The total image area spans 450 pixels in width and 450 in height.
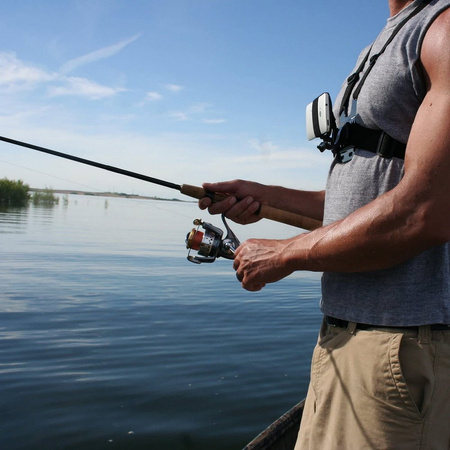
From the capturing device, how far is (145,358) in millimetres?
7508

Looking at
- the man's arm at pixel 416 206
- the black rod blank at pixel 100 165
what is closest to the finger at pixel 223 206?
the black rod blank at pixel 100 165

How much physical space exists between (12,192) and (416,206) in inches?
2232

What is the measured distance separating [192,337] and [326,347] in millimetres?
6926

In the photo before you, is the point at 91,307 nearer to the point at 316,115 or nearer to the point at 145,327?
the point at 145,327

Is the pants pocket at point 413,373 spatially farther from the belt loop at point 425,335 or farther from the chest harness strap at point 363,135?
the chest harness strap at point 363,135

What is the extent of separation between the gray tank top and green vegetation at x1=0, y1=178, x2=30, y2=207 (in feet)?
181

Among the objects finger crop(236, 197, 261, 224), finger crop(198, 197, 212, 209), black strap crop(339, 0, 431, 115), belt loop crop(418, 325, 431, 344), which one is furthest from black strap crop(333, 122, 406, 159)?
finger crop(198, 197, 212, 209)

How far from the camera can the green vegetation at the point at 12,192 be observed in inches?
2064

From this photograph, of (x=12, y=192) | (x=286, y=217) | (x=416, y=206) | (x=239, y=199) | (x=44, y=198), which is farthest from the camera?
(x=44, y=198)

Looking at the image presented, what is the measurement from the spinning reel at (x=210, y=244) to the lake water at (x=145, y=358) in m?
2.83

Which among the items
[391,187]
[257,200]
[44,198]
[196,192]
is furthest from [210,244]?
[44,198]

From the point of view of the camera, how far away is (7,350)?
762 centimetres

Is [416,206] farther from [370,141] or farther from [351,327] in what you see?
[351,327]

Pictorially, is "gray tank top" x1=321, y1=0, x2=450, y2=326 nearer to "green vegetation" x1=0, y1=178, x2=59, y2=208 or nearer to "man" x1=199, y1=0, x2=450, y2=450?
"man" x1=199, y1=0, x2=450, y2=450
